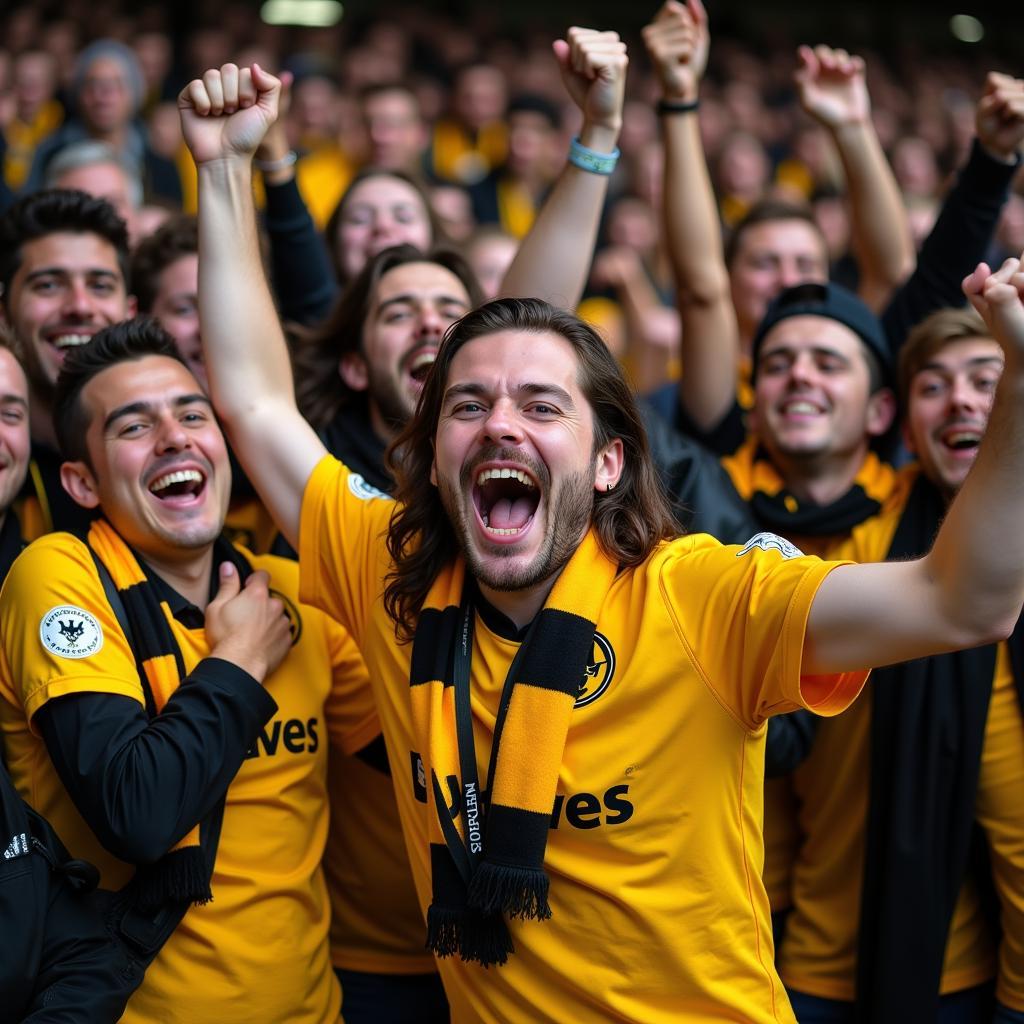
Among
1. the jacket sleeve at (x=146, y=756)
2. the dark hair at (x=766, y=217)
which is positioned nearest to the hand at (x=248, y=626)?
the jacket sleeve at (x=146, y=756)

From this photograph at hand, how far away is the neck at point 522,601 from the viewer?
8.06ft

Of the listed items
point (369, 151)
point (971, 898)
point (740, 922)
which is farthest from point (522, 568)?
point (369, 151)

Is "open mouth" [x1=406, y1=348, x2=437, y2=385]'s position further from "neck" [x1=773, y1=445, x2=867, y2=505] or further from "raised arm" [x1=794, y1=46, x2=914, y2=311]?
"raised arm" [x1=794, y1=46, x2=914, y2=311]

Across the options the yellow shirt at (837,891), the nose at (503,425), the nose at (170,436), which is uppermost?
the nose at (503,425)

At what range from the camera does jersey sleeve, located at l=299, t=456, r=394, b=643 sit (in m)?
2.71

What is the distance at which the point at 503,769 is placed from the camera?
7.24ft

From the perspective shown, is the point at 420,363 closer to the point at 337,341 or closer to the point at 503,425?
the point at 337,341

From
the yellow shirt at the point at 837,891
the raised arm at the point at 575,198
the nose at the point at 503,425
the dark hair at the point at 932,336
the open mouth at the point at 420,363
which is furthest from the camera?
the open mouth at the point at 420,363

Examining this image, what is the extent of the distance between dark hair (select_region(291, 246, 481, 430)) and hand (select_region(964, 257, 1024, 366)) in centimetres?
201

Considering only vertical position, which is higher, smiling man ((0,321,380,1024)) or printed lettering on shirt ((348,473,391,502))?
printed lettering on shirt ((348,473,391,502))

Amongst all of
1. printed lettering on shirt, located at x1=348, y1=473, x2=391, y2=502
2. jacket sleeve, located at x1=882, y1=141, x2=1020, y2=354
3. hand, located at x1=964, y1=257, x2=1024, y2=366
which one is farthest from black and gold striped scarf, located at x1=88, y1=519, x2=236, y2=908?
jacket sleeve, located at x1=882, y1=141, x2=1020, y2=354

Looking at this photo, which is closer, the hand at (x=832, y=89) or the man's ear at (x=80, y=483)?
the man's ear at (x=80, y=483)

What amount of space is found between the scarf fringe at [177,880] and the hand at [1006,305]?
170 centimetres

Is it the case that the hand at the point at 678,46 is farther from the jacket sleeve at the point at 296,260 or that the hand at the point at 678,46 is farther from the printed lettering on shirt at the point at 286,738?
the printed lettering on shirt at the point at 286,738
